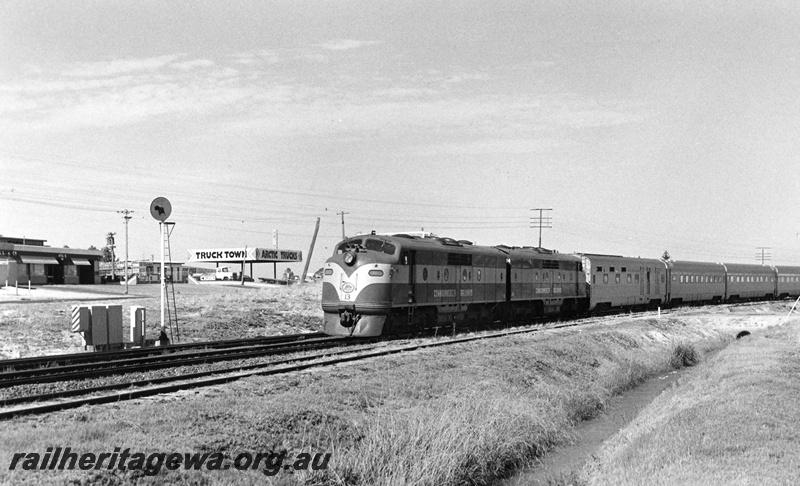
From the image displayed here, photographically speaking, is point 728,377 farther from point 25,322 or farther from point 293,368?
point 25,322

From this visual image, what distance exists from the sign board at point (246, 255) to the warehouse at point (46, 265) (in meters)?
17.6

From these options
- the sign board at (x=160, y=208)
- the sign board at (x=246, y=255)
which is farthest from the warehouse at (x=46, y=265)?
the sign board at (x=160, y=208)

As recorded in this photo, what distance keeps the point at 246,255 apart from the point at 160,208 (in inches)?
2660

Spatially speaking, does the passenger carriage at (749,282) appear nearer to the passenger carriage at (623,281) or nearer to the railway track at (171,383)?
the passenger carriage at (623,281)

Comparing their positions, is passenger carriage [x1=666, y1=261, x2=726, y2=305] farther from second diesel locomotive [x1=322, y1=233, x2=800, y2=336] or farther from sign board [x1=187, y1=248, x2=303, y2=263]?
sign board [x1=187, y1=248, x2=303, y2=263]

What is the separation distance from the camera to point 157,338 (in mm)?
26578

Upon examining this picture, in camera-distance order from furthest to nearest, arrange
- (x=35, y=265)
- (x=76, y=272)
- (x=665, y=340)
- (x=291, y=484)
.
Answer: (x=76, y=272) < (x=35, y=265) < (x=665, y=340) < (x=291, y=484)

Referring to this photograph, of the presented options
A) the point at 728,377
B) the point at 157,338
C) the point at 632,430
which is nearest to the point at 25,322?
the point at 157,338

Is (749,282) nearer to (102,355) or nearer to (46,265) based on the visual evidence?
(102,355)

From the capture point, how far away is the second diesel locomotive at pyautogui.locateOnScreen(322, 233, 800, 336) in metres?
24.9

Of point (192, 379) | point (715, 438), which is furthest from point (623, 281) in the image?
point (192, 379)

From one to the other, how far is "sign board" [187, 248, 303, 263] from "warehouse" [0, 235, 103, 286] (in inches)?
693

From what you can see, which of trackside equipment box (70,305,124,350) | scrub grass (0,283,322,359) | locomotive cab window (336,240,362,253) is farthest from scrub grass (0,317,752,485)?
scrub grass (0,283,322,359)

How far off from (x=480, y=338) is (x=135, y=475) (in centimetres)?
1855
